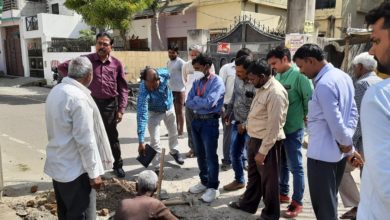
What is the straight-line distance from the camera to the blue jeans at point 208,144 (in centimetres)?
406

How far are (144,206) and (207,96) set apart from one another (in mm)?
1888

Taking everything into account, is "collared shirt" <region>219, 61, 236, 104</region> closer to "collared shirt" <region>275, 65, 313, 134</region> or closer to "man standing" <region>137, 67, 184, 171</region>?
"man standing" <region>137, 67, 184, 171</region>

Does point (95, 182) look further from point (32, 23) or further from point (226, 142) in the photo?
point (32, 23)

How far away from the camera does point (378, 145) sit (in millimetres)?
1076

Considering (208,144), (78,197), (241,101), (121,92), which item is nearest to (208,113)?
(208,144)

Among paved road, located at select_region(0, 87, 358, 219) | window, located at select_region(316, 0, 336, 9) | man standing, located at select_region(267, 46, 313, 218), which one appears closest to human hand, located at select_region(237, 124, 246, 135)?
man standing, located at select_region(267, 46, 313, 218)

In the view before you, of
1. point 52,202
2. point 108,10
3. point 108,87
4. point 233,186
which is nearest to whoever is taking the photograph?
point 52,202

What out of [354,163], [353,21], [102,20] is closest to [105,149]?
[354,163]

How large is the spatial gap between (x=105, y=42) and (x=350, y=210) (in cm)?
362

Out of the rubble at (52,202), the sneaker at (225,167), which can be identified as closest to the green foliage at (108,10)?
the sneaker at (225,167)

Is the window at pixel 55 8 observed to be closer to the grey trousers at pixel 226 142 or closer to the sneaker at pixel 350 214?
the grey trousers at pixel 226 142

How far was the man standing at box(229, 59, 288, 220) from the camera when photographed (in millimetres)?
3191

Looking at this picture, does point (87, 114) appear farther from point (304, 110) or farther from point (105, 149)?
point (304, 110)

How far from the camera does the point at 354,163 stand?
2.84 meters
